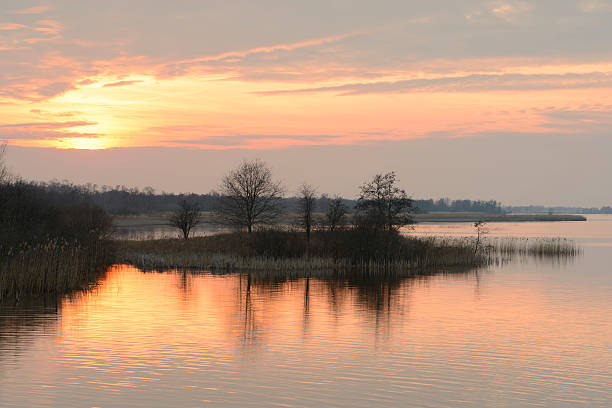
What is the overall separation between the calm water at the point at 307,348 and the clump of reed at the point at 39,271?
3.71 ft

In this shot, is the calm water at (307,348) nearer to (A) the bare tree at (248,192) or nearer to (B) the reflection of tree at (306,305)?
(B) the reflection of tree at (306,305)

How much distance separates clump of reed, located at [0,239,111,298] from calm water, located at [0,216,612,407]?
1131 millimetres

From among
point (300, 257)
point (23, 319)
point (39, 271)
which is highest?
point (39, 271)

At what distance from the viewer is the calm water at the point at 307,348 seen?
536 inches

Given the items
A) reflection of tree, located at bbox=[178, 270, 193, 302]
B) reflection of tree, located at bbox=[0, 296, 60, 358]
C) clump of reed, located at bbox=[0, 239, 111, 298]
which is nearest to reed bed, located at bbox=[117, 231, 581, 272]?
reflection of tree, located at bbox=[178, 270, 193, 302]

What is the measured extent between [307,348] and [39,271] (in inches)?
563

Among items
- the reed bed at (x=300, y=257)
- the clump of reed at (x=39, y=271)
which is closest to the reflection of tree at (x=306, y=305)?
the reed bed at (x=300, y=257)

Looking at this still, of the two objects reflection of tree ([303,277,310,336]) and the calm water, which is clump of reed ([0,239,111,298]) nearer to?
the calm water

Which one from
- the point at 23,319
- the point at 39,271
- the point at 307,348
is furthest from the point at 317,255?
the point at 307,348

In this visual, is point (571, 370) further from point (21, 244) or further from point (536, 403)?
point (21, 244)

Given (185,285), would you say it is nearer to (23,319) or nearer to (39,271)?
(39,271)

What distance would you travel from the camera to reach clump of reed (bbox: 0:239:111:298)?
86.4ft

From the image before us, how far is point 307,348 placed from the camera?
1842 cm

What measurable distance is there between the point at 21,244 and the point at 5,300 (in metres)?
2.99
